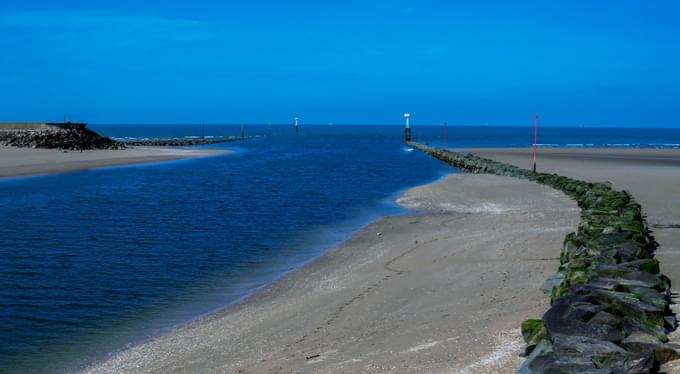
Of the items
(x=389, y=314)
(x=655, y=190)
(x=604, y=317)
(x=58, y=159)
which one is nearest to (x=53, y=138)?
(x=58, y=159)

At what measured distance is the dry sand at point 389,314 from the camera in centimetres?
755

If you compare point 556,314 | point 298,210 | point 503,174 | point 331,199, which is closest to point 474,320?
point 556,314

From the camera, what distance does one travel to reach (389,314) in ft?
32.1

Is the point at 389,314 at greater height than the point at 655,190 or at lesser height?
lesser

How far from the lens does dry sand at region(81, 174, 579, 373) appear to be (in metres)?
7.55

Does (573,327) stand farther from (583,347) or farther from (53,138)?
(53,138)

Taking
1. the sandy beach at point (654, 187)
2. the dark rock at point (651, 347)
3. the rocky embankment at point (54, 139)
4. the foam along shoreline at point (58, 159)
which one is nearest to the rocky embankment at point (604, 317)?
the dark rock at point (651, 347)

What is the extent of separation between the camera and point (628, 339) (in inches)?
251

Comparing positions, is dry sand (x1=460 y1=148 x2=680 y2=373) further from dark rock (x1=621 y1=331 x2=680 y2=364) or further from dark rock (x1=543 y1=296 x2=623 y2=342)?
dark rock (x1=543 y1=296 x2=623 y2=342)

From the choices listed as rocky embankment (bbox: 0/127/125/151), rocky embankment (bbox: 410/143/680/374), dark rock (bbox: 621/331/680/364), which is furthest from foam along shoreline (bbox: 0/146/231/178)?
dark rock (bbox: 621/331/680/364)

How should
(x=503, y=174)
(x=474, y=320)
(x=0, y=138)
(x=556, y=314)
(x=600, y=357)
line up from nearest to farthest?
(x=600, y=357)
(x=556, y=314)
(x=474, y=320)
(x=503, y=174)
(x=0, y=138)

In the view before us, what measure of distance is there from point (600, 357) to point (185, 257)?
37.2 feet

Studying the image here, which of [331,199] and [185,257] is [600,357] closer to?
[185,257]

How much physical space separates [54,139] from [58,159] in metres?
14.7
